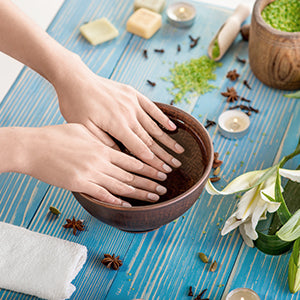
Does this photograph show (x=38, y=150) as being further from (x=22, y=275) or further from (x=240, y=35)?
(x=240, y=35)

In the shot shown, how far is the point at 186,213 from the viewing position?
1201 mm

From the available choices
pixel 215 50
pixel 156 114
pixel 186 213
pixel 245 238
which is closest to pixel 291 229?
pixel 245 238

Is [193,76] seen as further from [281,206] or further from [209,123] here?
[281,206]

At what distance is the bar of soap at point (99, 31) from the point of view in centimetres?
158

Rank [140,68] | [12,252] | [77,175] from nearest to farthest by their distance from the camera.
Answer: [77,175] → [12,252] → [140,68]

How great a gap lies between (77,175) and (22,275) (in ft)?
0.87

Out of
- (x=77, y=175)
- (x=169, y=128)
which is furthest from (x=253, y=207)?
(x=77, y=175)

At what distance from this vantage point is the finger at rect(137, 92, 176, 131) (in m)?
1.14

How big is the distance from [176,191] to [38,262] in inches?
13.8

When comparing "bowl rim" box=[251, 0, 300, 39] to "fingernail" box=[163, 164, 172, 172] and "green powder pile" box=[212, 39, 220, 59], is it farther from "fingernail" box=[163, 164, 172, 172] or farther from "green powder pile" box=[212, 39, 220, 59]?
"fingernail" box=[163, 164, 172, 172]

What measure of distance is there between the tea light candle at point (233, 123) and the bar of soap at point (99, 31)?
18.7 inches

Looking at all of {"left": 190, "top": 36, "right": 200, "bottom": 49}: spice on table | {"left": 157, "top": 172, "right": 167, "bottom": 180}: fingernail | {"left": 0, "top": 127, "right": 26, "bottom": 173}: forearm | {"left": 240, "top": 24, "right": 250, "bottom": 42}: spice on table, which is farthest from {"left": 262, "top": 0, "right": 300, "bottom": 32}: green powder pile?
{"left": 0, "top": 127, "right": 26, "bottom": 173}: forearm

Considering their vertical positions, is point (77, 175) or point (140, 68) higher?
point (77, 175)

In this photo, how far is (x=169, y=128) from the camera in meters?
1.15
